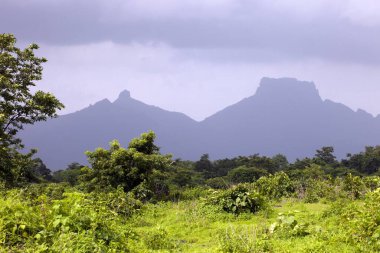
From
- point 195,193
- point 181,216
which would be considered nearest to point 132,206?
point 181,216

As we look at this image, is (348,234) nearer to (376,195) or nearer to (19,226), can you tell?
(376,195)

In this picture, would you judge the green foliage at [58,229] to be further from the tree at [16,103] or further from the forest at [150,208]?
the tree at [16,103]

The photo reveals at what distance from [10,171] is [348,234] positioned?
16425 millimetres

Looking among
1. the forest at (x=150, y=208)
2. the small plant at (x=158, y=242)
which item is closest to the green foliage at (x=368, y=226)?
the forest at (x=150, y=208)

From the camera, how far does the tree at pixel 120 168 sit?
22531 mm

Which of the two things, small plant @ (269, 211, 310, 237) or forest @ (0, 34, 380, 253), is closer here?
forest @ (0, 34, 380, 253)

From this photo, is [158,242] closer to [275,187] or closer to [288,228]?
[288,228]

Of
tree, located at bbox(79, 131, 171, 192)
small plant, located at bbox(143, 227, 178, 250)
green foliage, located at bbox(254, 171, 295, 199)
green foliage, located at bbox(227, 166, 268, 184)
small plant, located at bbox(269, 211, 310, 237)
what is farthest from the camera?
green foliage, located at bbox(227, 166, 268, 184)

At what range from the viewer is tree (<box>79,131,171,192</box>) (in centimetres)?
2253

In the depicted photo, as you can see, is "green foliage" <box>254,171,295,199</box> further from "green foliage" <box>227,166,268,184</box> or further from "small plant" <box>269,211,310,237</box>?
"green foliage" <box>227,166,268,184</box>

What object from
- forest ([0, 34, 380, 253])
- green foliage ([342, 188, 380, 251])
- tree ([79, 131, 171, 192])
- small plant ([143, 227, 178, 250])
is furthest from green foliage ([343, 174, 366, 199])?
small plant ([143, 227, 178, 250])

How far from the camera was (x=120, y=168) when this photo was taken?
22438 mm

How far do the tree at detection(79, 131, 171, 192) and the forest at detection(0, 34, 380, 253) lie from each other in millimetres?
55

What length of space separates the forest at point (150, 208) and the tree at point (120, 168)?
0.18 ft
